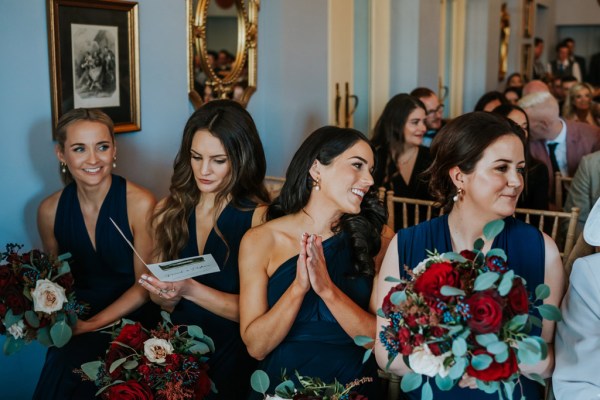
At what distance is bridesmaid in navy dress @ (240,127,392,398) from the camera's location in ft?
9.39

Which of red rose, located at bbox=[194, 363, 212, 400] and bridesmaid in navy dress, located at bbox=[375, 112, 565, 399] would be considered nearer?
bridesmaid in navy dress, located at bbox=[375, 112, 565, 399]

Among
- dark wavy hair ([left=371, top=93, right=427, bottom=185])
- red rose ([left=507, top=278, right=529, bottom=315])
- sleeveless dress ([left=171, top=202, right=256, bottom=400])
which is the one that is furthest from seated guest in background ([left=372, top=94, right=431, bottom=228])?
red rose ([left=507, top=278, right=529, bottom=315])

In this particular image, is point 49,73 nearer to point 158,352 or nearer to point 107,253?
point 107,253

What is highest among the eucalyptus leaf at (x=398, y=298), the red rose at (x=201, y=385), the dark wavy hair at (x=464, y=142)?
the dark wavy hair at (x=464, y=142)

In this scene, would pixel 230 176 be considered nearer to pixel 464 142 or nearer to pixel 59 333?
pixel 59 333

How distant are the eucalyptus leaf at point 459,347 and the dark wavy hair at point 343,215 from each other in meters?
1.03

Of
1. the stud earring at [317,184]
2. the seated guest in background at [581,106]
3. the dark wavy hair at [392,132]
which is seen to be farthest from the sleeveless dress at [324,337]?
the seated guest in background at [581,106]

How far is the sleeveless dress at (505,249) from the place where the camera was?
253cm

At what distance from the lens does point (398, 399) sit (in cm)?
309

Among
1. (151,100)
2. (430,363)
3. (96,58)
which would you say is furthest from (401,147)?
(430,363)

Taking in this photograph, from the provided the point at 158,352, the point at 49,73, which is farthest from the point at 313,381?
the point at 49,73

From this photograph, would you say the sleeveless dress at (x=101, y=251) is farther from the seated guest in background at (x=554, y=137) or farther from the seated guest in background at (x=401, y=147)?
the seated guest in background at (x=554, y=137)

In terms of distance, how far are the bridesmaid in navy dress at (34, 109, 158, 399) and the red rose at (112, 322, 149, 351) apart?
0.76m

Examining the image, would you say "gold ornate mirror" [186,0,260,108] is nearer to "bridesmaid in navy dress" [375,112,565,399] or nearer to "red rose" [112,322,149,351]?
"red rose" [112,322,149,351]
